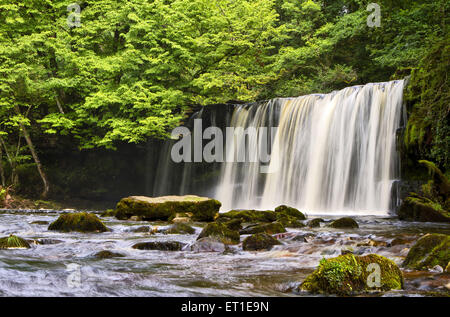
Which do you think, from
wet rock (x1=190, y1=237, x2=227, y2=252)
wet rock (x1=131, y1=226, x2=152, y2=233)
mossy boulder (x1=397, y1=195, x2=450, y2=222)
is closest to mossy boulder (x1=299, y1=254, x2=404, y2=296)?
wet rock (x1=190, y1=237, x2=227, y2=252)

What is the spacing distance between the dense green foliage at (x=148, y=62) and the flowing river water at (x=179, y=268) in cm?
1226

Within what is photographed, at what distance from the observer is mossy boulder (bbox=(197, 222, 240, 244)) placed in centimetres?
801

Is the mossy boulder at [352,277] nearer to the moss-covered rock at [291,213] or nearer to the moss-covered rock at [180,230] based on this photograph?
the moss-covered rock at [180,230]

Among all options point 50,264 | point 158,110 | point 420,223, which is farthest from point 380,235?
point 158,110

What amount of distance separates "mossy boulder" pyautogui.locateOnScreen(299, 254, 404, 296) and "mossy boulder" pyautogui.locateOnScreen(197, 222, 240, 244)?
3.40m

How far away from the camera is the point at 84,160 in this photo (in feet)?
79.2

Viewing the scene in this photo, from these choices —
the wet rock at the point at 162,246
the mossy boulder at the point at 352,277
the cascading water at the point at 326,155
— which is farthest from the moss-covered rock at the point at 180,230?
the cascading water at the point at 326,155

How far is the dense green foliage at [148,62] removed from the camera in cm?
2020

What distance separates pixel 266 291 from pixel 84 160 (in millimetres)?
21097

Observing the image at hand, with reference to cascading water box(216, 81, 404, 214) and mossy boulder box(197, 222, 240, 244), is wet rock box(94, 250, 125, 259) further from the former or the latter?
cascading water box(216, 81, 404, 214)

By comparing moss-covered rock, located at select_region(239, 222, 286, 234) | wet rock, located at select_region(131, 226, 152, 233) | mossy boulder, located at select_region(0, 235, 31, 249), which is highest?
moss-covered rock, located at select_region(239, 222, 286, 234)

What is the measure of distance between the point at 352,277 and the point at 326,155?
42.7 ft

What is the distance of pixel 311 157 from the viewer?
1773 cm

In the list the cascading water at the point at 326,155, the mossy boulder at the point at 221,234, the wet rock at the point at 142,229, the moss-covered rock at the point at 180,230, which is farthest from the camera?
the cascading water at the point at 326,155
